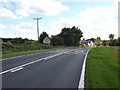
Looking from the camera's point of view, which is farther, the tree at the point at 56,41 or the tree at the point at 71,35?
the tree at the point at 71,35

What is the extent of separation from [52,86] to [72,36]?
73.8 m

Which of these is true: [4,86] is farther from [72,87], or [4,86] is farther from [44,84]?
[72,87]

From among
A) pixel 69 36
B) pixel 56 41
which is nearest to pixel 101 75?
pixel 56 41

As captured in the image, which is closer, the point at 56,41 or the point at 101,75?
the point at 101,75

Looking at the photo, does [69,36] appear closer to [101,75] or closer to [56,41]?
[56,41]

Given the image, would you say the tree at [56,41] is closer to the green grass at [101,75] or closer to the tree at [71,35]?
the tree at [71,35]

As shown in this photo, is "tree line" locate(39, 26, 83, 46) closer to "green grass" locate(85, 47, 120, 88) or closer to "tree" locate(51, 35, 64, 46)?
"tree" locate(51, 35, 64, 46)

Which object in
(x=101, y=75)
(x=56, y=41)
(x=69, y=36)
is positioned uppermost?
(x=69, y=36)

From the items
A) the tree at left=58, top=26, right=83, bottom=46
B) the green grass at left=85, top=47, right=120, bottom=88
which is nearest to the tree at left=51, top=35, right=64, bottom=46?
the tree at left=58, top=26, right=83, bottom=46

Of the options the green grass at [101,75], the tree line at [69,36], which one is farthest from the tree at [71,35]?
the green grass at [101,75]

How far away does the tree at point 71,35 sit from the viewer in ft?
260

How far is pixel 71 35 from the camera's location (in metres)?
79.5

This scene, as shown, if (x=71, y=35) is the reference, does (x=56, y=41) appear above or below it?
below

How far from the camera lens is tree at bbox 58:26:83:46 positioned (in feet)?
260
